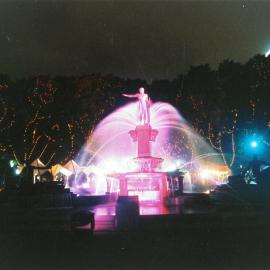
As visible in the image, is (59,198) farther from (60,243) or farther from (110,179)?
(60,243)

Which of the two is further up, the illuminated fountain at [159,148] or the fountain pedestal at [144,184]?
the illuminated fountain at [159,148]

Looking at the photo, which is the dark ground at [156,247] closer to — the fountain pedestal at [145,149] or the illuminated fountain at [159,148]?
the fountain pedestal at [145,149]

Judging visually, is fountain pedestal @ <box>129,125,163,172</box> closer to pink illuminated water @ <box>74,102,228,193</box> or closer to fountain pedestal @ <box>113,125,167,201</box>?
fountain pedestal @ <box>113,125,167,201</box>

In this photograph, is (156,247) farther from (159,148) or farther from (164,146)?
(159,148)

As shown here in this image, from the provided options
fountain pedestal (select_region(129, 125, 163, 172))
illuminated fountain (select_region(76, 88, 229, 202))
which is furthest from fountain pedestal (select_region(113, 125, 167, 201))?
illuminated fountain (select_region(76, 88, 229, 202))

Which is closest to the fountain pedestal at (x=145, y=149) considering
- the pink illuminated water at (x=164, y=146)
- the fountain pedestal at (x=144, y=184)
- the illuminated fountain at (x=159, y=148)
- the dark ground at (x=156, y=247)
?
the fountain pedestal at (x=144, y=184)

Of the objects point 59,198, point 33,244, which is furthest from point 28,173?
point 33,244

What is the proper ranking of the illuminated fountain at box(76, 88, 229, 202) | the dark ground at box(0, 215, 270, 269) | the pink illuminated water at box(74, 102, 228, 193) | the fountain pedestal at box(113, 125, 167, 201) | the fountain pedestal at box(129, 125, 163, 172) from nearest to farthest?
the dark ground at box(0, 215, 270, 269) → the fountain pedestal at box(113, 125, 167, 201) → the fountain pedestal at box(129, 125, 163, 172) → the illuminated fountain at box(76, 88, 229, 202) → the pink illuminated water at box(74, 102, 228, 193)

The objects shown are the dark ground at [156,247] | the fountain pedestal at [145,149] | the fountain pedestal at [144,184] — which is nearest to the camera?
the dark ground at [156,247]

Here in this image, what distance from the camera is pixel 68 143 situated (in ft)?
173

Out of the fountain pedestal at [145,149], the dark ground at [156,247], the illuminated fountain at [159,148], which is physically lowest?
the dark ground at [156,247]

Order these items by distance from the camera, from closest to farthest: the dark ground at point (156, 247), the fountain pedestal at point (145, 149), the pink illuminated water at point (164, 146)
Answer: the dark ground at point (156, 247), the fountain pedestal at point (145, 149), the pink illuminated water at point (164, 146)

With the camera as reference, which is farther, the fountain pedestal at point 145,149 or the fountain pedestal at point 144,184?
the fountain pedestal at point 145,149

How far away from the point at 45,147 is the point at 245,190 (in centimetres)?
3349
